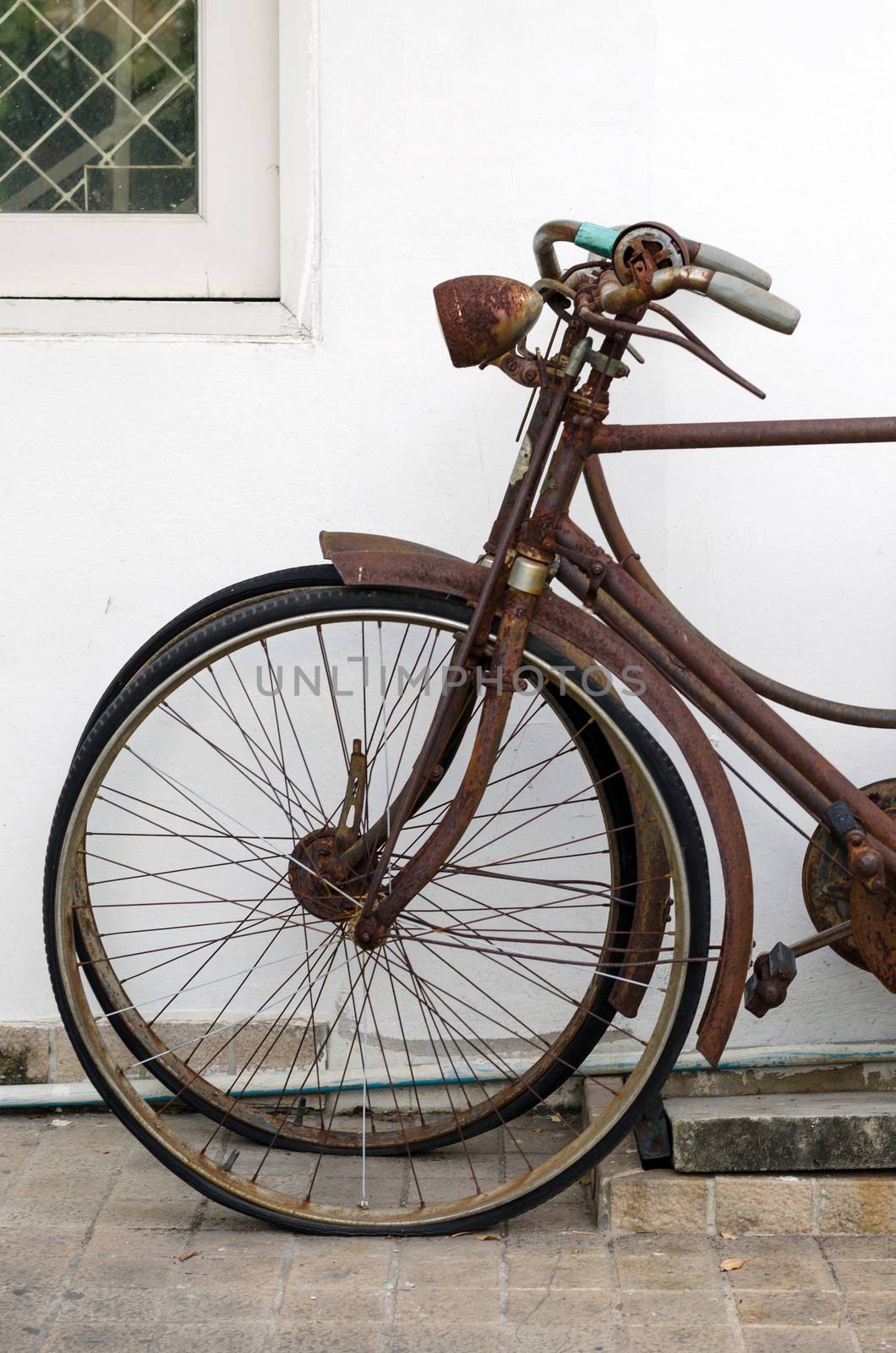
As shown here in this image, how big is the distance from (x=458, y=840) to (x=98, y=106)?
174cm

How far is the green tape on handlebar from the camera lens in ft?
7.30

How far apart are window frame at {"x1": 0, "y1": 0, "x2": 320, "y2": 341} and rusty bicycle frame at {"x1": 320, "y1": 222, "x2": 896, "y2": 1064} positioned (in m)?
0.66

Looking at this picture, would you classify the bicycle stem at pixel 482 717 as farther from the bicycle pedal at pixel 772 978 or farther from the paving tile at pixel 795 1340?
the paving tile at pixel 795 1340

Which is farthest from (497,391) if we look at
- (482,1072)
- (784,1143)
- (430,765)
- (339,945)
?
(784,1143)

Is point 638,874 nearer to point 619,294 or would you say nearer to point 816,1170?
point 816,1170

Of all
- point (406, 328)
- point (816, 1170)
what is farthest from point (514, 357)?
point (816, 1170)

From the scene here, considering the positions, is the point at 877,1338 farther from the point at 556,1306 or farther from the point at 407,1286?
the point at 407,1286

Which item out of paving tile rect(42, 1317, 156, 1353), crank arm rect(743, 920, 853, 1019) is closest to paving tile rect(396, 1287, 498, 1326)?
paving tile rect(42, 1317, 156, 1353)

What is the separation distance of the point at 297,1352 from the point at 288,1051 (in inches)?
34.4

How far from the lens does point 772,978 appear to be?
8.14ft

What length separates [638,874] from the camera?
262 centimetres

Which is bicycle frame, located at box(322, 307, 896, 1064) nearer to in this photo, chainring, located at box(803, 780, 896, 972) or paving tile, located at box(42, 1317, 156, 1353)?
chainring, located at box(803, 780, 896, 972)

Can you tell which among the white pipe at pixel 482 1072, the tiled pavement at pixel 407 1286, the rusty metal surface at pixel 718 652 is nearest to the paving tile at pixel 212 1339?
the tiled pavement at pixel 407 1286

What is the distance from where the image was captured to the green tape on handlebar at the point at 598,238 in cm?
223
